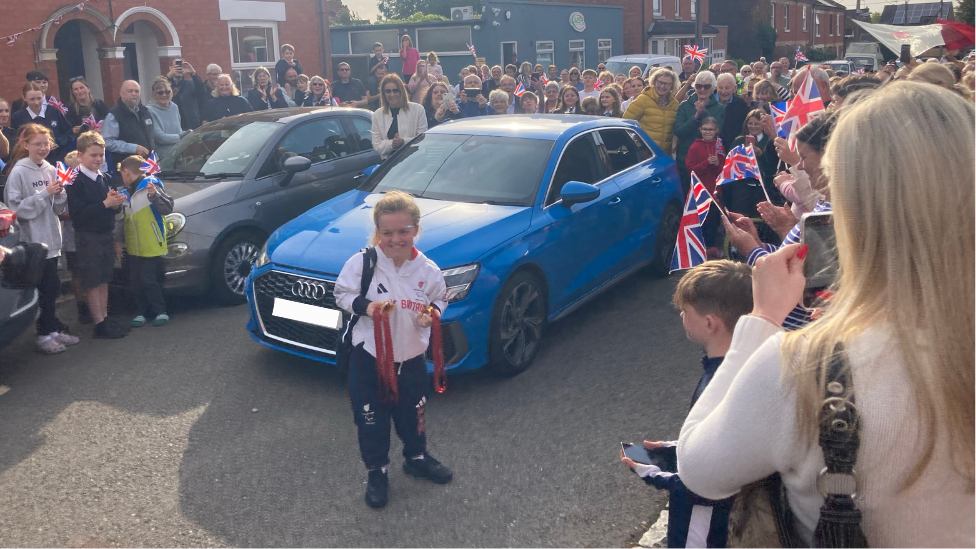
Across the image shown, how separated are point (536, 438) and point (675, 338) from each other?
7.10 feet

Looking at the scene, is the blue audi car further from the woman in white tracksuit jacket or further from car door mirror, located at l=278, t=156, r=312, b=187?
car door mirror, located at l=278, t=156, r=312, b=187

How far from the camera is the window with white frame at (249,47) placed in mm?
20969

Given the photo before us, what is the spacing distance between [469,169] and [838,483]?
5.36m

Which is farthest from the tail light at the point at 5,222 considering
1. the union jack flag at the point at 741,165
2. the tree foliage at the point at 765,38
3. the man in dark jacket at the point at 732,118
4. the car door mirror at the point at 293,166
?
the tree foliage at the point at 765,38

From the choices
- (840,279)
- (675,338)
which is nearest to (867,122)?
(840,279)

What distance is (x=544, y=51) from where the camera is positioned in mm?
35906

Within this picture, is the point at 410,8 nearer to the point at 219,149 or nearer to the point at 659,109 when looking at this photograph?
the point at 659,109

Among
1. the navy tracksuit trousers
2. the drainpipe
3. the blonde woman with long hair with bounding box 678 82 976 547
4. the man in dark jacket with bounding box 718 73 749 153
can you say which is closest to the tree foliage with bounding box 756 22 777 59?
the drainpipe

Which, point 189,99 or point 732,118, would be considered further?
point 189,99

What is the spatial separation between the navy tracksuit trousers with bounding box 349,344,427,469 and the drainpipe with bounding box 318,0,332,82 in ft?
66.6

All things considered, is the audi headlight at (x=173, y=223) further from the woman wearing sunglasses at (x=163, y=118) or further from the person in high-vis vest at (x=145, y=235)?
the woman wearing sunglasses at (x=163, y=118)

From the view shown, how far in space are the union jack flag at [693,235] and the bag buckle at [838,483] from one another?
2.79 meters

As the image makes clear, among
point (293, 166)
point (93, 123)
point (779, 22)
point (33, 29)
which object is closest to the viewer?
point (293, 166)

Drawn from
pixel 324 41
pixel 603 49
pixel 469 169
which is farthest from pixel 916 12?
pixel 469 169
